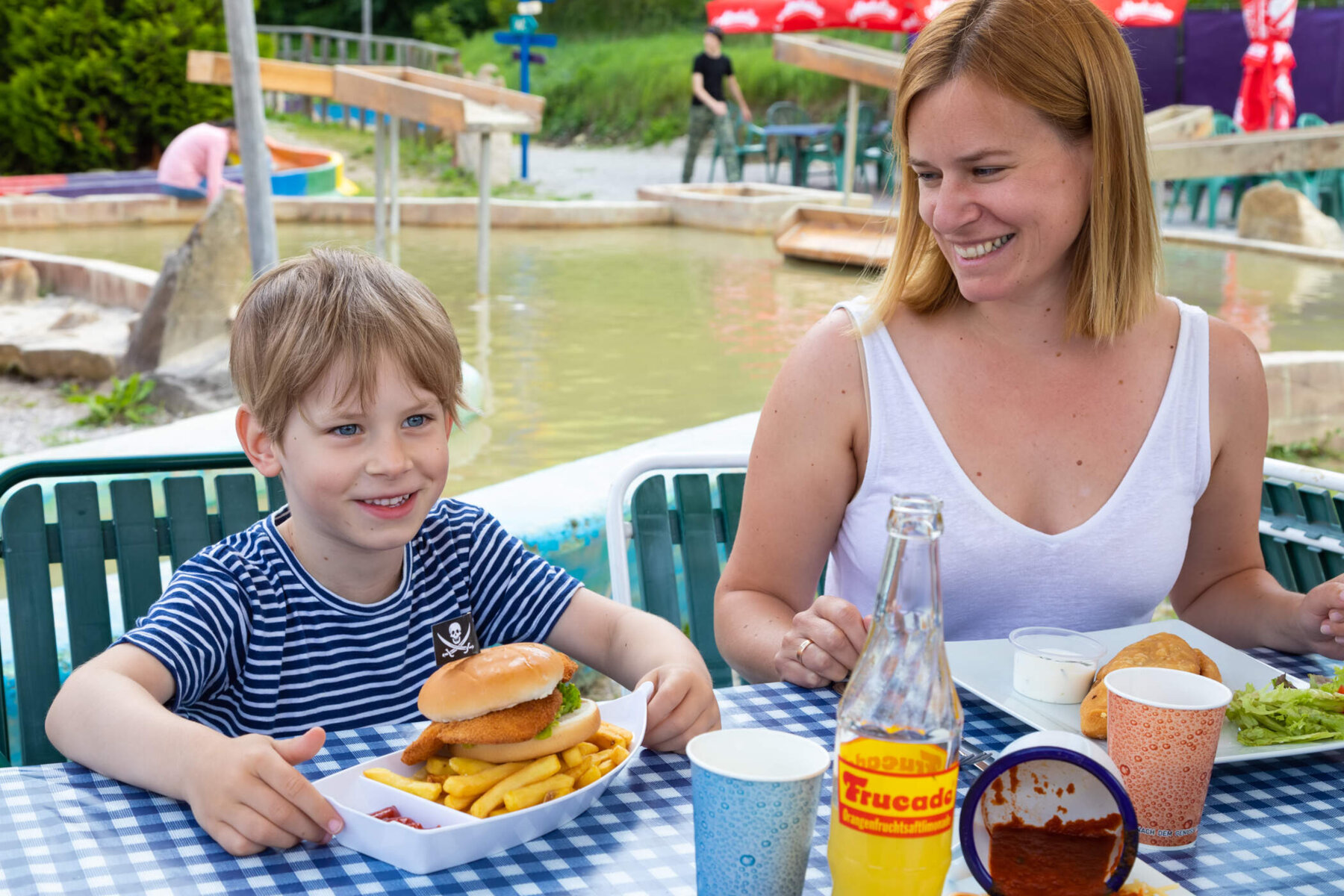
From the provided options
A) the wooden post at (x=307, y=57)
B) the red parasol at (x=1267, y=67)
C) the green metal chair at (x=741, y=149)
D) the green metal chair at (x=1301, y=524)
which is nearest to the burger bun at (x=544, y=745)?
the green metal chair at (x=1301, y=524)

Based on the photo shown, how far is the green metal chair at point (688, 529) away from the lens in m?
2.20

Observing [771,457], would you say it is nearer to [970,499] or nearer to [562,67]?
[970,499]

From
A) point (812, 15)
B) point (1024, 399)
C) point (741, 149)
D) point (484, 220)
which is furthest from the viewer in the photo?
point (741, 149)

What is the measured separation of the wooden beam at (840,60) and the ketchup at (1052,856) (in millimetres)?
9675

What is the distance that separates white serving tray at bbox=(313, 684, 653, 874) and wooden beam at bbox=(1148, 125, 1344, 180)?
847cm

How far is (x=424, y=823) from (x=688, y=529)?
3.86ft

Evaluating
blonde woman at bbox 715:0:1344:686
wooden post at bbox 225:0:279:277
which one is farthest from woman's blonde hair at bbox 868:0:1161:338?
wooden post at bbox 225:0:279:277

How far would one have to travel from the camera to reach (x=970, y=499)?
5.82 feet

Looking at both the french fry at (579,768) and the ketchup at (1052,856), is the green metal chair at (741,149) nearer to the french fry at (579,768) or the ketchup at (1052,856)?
the french fry at (579,768)

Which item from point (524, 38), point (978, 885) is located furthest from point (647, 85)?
point (978, 885)

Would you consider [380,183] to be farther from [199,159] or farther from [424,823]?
[424,823]

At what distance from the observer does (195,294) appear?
6578 millimetres

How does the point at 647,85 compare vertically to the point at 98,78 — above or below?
above

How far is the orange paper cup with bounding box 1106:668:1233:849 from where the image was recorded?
44.0 inches
